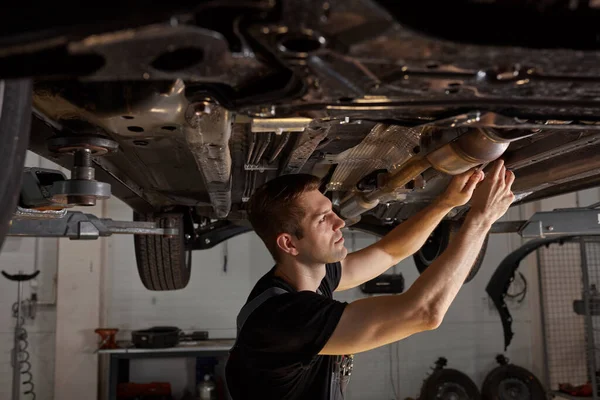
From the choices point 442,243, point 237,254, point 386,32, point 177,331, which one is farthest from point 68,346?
point 386,32

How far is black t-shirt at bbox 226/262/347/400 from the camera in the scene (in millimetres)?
1416

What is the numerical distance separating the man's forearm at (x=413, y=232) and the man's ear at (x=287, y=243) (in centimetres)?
51

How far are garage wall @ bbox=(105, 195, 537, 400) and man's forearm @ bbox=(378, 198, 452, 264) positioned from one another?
12.9ft

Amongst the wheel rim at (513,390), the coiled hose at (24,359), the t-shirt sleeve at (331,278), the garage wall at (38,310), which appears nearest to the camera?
the t-shirt sleeve at (331,278)

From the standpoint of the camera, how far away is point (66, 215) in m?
2.05

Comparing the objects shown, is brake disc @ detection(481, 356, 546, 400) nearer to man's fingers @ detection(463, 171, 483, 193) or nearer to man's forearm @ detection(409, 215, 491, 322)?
man's fingers @ detection(463, 171, 483, 193)

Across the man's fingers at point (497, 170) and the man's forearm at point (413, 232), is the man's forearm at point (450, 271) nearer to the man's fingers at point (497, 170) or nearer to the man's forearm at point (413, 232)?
the man's fingers at point (497, 170)

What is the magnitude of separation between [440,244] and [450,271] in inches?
60.3

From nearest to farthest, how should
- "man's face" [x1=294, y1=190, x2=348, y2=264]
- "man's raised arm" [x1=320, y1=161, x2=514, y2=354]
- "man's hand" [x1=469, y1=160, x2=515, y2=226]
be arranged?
1. "man's raised arm" [x1=320, y1=161, x2=514, y2=354]
2. "man's hand" [x1=469, y1=160, x2=515, y2=226]
3. "man's face" [x1=294, y1=190, x2=348, y2=264]

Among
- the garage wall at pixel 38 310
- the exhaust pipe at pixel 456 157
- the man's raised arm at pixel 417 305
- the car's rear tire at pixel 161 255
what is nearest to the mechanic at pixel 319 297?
the man's raised arm at pixel 417 305

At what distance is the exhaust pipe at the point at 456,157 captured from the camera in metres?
1.24

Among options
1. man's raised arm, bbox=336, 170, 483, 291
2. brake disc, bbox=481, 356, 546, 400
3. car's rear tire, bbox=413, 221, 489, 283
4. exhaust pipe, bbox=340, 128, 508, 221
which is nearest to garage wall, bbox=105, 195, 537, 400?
brake disc, bbox=481, 356, 546, 400

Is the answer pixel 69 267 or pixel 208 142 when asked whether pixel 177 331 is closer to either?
pixel 69 267

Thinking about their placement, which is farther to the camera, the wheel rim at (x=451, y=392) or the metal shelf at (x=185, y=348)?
the wheel rim at (x=451, y=392)
